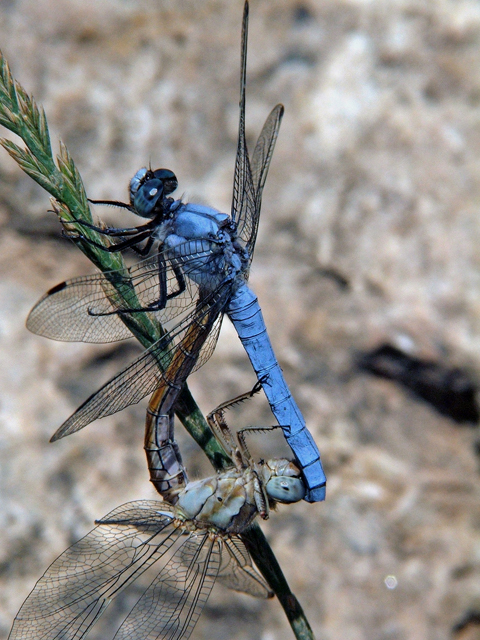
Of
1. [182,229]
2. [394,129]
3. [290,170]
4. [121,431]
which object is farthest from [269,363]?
[394,129]

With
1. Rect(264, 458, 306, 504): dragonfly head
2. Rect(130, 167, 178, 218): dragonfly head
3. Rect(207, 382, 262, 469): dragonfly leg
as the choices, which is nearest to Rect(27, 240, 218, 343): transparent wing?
Rect(130, 167, 178, 218): dragonfly head

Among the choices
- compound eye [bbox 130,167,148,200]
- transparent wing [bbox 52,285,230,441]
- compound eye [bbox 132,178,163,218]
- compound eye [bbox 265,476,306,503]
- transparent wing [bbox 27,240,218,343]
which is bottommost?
compound eye [bbox 265,476,306,503]

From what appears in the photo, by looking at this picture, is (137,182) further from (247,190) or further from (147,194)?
(247,190)

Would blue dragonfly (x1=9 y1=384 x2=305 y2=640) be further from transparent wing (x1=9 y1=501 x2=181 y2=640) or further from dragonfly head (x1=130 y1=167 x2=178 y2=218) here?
dragonfly head (x1=130 y1=167 x2=178 y2=218)

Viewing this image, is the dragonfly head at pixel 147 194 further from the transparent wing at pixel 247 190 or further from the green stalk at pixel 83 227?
the green stalk at pixel 83 227

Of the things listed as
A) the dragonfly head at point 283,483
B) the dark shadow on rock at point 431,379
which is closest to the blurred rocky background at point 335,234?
the dark shadow on rock at point 431,379

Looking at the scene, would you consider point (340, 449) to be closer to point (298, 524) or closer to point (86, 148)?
point (298, 524)
